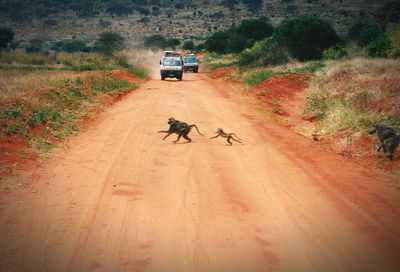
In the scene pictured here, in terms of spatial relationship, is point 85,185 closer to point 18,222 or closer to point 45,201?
point 45,201

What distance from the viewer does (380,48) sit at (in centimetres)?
2886

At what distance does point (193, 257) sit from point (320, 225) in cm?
221

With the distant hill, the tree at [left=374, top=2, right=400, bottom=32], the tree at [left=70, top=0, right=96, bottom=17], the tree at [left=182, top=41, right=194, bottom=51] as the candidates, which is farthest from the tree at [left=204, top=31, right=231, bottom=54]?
the tree at [left=70, top=0, right=96, bottom=17]

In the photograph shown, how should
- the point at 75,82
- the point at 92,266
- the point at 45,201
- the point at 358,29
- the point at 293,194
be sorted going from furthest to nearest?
1. the point at 358,29
2. the point at 75,82
3. the point at 293,194
4. the point at 45,201
5. the point at 92,266

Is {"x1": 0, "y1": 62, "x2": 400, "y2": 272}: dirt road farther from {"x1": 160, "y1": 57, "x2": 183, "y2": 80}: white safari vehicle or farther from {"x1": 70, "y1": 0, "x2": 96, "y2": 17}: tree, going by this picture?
{"x1": 70, "y1": 0, "x2": 96, "y2": 17}: tree

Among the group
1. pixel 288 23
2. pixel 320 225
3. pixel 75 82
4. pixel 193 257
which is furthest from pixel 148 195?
pixel 288 23

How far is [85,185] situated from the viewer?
8.74 m

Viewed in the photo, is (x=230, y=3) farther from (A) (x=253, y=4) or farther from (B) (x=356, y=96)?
(B) (x=356, y=96)

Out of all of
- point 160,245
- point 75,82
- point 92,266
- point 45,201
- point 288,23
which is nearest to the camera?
point 92,266

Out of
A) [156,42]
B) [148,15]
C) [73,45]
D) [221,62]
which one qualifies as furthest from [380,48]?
[148,15]

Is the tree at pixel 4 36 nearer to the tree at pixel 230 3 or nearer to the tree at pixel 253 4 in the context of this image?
the tree at pixel 253 4

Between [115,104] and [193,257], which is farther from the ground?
[193,257]

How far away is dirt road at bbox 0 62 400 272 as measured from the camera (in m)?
5.87

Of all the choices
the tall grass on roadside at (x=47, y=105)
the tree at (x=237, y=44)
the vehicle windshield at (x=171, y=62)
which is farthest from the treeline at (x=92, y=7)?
the tall grass on roadside at (x=47, y=105)
